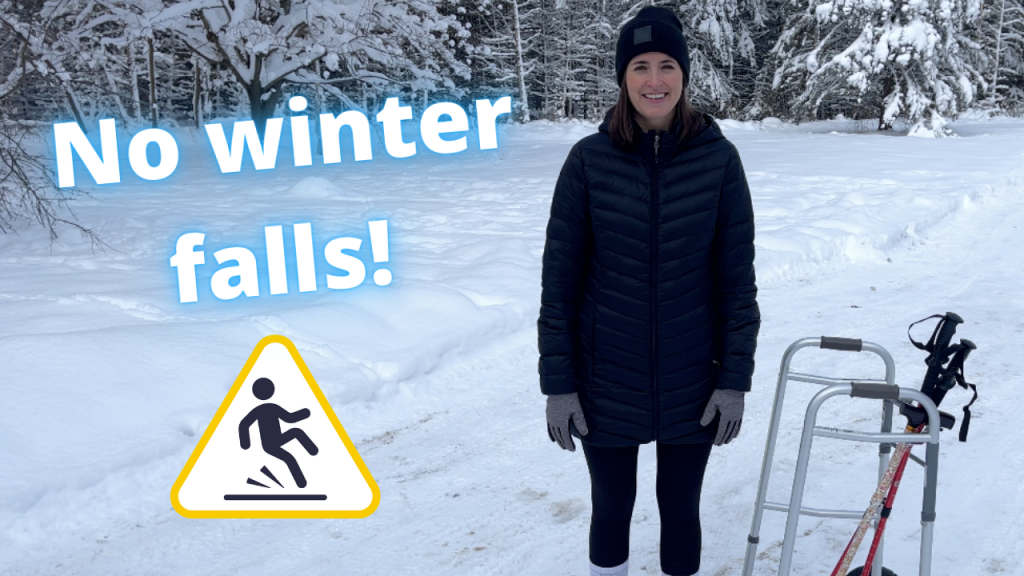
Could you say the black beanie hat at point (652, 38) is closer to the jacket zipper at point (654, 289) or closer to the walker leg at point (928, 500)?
the jacket zipper at point (654, 289)

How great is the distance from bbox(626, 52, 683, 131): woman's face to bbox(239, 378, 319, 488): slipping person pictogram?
2280 mm

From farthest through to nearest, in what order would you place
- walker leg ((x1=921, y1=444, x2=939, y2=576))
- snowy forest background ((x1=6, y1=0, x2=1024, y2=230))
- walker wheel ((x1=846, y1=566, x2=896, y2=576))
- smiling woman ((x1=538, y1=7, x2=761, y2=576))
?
snowy forest background ((x1=6, y1=0, x2=1024, y2=230)) < walker wheel ((x1=846, y1=566, x2=896, y2=576)) < smiling woman ((x1=538, y1=7, x2=761, y2=576)) < walker leg ((x1=921, y1=444, x2=939, y2=576))

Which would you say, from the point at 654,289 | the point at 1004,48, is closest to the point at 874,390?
the point at 654,289

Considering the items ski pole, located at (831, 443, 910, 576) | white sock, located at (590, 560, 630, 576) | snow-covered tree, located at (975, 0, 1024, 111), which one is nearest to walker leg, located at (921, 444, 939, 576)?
ski pole, located at (831, 443, 910, 576)

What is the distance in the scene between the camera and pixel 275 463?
141 inches

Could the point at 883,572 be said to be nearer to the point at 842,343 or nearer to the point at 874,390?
the point at 842,343

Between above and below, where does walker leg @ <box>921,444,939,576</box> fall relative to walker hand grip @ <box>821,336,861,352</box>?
below

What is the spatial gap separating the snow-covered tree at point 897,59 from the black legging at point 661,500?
20575 millimetres

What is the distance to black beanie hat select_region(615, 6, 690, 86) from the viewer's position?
2.14 m

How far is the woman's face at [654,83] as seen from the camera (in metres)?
2.15

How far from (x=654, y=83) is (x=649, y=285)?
1.75 ft

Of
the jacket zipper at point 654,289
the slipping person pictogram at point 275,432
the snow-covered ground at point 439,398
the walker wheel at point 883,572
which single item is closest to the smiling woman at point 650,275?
the jacket zipper at point 654,289

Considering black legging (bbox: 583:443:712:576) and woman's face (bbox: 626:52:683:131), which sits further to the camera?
black legging (bbox: 583:443:712:576)

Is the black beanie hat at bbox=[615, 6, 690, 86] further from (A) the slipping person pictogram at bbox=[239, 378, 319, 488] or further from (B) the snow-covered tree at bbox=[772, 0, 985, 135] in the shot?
(B) the snow-covered tree at bbox=[772, 0, 985, 135]
